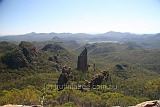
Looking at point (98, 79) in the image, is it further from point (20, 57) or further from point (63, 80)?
point (20, 57)

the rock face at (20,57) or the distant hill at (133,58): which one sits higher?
the rock face at (20,57)

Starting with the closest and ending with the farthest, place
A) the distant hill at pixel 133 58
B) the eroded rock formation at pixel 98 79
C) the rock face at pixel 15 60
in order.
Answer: the eroded rock formation at pixel 98 79 < the rock face at pixel 15 60 < the distant hill at pixel 133 58

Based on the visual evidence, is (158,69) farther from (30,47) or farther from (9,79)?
(9,79)

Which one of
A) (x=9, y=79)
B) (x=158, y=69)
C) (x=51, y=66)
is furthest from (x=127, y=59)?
(x=9, y=79)

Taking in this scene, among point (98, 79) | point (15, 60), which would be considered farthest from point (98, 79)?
point (15, 60)

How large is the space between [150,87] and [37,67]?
109ft

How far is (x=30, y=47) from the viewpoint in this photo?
177ft

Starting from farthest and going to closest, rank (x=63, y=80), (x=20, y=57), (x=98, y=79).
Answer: (x=20, y=57)
(x=98, y=79)
(x=63, y=80)

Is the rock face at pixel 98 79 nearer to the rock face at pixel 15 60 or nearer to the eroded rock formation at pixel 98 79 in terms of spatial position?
the eroded rock formation at pixel 98 79

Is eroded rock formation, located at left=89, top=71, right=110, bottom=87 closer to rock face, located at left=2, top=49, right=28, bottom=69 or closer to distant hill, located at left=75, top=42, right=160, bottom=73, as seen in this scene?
rock face, located at left=2, top=49, right=28, bottom=69

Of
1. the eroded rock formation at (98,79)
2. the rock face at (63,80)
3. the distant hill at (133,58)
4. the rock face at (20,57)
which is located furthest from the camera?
the distant hill at (133,58)

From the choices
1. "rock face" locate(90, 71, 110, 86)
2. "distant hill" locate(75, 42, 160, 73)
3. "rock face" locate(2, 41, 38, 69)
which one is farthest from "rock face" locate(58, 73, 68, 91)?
"distant hill" locate(75, 42, 160, 73)

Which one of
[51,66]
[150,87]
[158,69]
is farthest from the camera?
[158,69]

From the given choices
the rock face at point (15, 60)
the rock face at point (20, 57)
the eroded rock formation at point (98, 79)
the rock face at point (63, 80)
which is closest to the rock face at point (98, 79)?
the eroded rock formation at point (98, 79)
